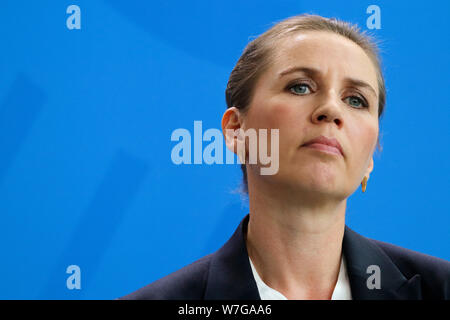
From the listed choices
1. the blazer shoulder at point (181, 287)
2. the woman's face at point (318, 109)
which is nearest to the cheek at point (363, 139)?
the woman's face at point (318, 109)

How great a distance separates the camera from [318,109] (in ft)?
3.76

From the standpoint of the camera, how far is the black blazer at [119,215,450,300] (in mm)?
1198

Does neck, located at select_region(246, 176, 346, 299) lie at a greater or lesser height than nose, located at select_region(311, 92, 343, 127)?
lesser

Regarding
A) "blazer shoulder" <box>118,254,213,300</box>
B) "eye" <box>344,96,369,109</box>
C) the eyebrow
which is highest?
the eyebrow

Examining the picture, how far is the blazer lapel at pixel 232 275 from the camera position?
1.19 meters

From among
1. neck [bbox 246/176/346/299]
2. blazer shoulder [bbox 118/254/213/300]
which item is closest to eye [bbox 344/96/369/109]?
neck [bbox 246/176/346/299]

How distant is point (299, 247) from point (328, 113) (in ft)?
1.11

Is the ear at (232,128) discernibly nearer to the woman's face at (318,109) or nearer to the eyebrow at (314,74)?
the woman's face at (318,109)

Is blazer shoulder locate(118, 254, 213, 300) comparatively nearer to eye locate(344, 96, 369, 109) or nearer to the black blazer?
the black blazer

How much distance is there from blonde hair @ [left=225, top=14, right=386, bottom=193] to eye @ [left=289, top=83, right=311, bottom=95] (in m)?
0.12

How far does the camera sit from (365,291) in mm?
1183
